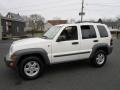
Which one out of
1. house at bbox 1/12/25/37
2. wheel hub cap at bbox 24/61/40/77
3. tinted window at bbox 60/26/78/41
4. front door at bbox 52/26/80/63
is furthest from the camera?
house at bbox 1/12/25/37

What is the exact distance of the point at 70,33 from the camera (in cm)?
608

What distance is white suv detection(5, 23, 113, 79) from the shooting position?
5.26m

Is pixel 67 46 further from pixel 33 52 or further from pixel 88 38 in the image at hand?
pixel 33 52

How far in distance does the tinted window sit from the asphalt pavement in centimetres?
135

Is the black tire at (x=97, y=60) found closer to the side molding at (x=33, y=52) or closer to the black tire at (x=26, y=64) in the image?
the side molding at (x=33, y=52)

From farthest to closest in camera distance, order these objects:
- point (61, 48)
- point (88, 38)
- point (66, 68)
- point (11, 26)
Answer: point (11, 26), point (66, 68), point (88, 38), point (61, 48)

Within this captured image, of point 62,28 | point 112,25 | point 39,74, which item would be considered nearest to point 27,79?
point 39,74

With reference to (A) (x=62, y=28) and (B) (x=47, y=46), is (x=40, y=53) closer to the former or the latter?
(B) (x=47, y=46)

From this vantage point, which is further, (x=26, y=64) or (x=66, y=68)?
(x=66, y=68)

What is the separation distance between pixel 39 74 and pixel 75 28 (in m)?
2.24

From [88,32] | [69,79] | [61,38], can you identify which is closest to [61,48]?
[61,38]

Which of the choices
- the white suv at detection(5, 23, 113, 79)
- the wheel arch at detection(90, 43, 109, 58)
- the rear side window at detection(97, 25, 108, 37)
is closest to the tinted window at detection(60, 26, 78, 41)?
the white suv at detection(5, 23, 113, 79)

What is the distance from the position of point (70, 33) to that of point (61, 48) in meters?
0.76

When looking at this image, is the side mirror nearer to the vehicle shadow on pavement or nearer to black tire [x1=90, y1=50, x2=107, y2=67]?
the vehicle shadow on pavement
